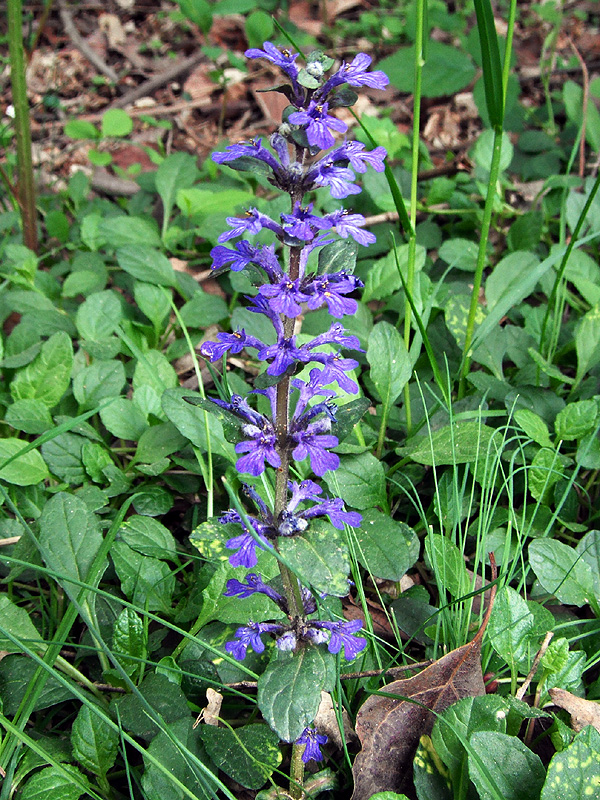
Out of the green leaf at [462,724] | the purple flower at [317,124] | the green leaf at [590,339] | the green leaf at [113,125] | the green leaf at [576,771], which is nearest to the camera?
the purple flower at [317,124]

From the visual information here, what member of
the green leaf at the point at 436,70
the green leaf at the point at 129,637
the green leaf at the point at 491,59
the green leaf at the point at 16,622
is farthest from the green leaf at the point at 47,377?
the green leaf at the point at 436,70

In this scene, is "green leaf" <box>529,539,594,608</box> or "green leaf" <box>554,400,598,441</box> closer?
"green leaf" <box>529,539,594,608</box>

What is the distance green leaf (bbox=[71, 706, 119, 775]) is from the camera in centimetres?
186

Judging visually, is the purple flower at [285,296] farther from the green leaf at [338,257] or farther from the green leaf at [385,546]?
the green leaf at [385,546]

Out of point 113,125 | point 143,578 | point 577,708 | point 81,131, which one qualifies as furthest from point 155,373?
point 81,131

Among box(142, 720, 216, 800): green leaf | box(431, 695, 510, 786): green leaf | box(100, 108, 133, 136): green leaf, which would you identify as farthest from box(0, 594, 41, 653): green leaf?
box(100, 108, 133, 136): green leaf

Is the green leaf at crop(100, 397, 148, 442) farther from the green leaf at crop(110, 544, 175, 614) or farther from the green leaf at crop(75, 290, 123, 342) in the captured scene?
the green leaf at crop(110, 544, 175, 614)

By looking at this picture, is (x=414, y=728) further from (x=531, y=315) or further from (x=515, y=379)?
(x=531, y=315)

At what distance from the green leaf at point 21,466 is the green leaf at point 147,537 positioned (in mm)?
458

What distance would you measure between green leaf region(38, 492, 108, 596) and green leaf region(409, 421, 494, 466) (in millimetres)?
1195

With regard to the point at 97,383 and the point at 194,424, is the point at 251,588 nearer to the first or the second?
the point at 194,424

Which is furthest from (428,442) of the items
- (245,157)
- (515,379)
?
(245,157)

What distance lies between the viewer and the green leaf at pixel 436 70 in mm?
4242

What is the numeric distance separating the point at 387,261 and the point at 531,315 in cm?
73
